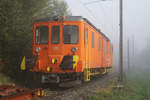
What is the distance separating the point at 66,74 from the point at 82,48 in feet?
4.82

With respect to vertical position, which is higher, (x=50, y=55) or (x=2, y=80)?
(x=50, y=55)

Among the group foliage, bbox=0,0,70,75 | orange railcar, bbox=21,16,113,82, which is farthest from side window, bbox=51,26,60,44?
foliage, bbox=0,0,70,75

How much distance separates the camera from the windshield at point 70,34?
9.69m

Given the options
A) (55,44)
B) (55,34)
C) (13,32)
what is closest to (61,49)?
(55,44)

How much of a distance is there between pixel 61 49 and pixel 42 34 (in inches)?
54.0

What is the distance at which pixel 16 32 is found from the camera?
10852mm

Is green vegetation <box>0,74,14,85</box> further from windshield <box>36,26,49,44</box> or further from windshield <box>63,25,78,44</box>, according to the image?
windshield <box>63,25,78,44</box>

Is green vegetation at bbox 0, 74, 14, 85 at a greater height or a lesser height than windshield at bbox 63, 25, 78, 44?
lesser

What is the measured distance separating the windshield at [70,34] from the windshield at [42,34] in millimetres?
929

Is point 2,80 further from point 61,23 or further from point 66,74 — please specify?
point 61,23

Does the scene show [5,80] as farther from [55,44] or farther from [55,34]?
[55,34]

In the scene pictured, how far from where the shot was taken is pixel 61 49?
952 cm

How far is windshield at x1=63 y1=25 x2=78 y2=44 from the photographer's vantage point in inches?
381

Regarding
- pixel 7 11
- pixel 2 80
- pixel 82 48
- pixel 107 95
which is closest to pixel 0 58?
pixel 2 80
